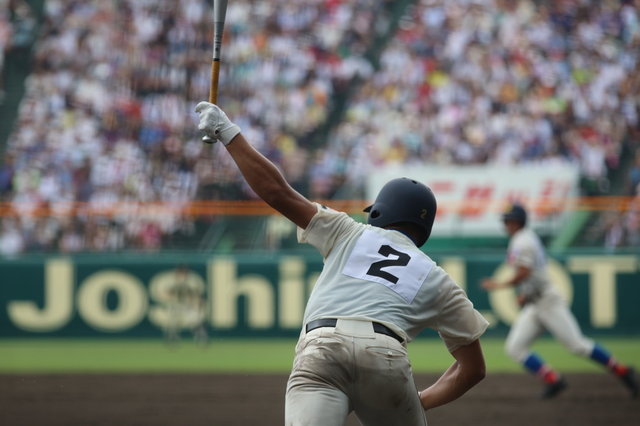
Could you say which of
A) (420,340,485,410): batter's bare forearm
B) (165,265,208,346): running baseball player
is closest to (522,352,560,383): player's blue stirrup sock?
(420,340,485,410): batter's bare forearm

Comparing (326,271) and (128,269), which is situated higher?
(326,271)

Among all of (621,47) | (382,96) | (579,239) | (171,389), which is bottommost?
(171,389)

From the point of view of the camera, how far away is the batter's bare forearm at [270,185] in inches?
143

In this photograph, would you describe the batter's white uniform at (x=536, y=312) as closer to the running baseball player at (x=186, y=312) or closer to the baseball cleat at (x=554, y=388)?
the baseball cleat at (x=554, y=388)

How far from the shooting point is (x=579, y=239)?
14.2 m

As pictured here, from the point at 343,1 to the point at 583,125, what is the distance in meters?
5.89

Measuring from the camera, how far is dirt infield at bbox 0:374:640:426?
8.21 metres

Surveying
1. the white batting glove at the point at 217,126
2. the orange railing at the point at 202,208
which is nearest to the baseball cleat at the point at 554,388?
the orange railing at the point at 202,208

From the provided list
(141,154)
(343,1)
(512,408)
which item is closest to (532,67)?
(343,1)

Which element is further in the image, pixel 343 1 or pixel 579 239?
pixel 343 1

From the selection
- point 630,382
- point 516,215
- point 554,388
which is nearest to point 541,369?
point 554,388

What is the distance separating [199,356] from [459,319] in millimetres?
9621

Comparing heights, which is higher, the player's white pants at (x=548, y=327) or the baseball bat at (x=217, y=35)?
the baseball bat at (x=217, y=35)

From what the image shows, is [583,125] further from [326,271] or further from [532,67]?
[326,271]
